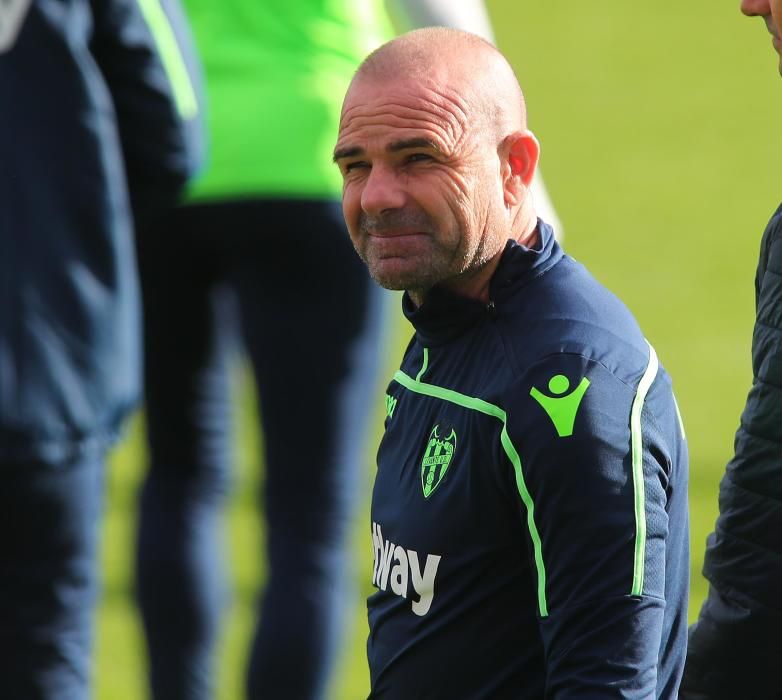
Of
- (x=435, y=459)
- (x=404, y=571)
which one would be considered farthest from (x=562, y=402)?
(x=404, y=571)

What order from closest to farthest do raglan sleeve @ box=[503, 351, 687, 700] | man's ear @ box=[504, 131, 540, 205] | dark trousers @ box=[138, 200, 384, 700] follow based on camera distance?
raglan sleeve @ box=[503, 351, 687, 700]
man's ear @ box=[504, 131, 540, 205]
dark trousers @ box=[138, 200, 384, 700]

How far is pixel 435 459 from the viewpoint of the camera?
2.49 metres

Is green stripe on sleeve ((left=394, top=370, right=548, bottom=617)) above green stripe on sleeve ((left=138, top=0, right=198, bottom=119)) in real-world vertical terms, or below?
below

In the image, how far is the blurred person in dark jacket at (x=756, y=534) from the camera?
107 inches

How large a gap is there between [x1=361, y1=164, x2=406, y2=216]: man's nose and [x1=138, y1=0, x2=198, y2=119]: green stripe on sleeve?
75cm

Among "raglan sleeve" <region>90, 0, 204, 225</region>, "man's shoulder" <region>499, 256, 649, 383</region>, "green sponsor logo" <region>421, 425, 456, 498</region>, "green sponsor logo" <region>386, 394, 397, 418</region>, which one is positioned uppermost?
"raglan sleeve" <region>90, 0, 204, 225</region>

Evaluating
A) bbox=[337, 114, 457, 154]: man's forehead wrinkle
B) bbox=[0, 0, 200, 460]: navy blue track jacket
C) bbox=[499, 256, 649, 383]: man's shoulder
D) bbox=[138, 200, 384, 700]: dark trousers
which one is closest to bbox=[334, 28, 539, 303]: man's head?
bbox=[337, 114, 457, 154]: man's forehead wrinkle

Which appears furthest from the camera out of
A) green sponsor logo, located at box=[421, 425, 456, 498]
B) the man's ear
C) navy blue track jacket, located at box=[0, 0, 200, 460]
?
navy blue track jacket, located at box=[0, 0, 200, 460]

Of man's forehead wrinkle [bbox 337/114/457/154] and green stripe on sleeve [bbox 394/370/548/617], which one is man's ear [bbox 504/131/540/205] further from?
green stripe on sleeve [bbox 394/370/548/617]

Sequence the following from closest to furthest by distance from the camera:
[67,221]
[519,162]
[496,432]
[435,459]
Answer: [496,432], [435,459], [519,162], [67,221]

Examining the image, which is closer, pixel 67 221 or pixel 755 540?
pixel 755 540

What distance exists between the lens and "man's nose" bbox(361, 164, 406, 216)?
101 inches

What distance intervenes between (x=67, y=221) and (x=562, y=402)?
118 centimetres

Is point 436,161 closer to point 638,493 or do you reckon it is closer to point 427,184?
point 427,184
